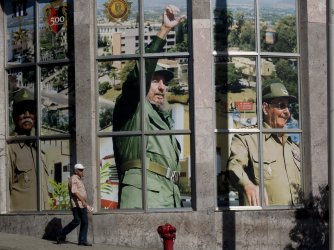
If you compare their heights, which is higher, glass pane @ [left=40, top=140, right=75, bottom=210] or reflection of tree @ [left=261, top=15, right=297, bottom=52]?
reflection of tree @ [left=261, top=15, right=297, bottom=52]

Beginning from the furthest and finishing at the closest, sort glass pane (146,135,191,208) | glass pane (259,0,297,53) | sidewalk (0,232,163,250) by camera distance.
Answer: glass pane (259,0,297,53)
glass pane (146,135,191,208)
sidewalk (0,232,163,250)

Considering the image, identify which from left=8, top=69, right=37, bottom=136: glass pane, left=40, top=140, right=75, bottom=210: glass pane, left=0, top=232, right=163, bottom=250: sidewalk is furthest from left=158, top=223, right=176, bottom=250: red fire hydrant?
left=8, top=69, right=37, bottom=136: glass pane

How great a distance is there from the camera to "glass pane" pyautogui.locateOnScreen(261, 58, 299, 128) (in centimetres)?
2075

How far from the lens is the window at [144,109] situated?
798 inches

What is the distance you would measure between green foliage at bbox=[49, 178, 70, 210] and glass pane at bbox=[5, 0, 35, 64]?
2967 mm

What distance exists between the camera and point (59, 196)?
21.1 meters

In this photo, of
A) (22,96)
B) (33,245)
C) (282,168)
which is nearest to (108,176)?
(33,245)

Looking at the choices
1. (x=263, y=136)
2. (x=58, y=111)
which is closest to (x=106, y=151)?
(x=58, y=111)

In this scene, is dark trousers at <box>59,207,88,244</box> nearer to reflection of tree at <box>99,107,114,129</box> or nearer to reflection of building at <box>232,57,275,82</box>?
reflection of tree at <box>99,107,114,129</box>

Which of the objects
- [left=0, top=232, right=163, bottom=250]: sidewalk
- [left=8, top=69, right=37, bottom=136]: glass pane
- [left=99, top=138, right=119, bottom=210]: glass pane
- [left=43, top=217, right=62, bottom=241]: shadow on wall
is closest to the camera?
[left=0, top=232, right=163, bottom=250]: sidewalk

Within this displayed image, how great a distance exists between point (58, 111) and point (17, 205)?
2.44m

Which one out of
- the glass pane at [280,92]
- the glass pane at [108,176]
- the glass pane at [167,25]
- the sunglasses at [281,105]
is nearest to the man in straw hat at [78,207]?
the glass pane at [108,176]

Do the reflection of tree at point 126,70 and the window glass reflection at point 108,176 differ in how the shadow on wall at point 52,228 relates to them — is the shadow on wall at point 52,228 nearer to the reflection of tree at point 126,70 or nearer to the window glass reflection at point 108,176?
the window glass reflection at point 108,176

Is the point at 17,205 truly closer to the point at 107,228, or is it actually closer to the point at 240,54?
the point at 107,228
